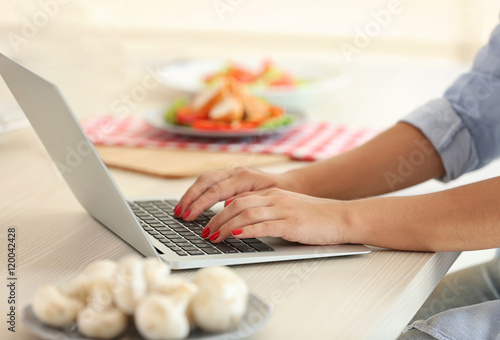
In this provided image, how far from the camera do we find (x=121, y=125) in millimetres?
1620

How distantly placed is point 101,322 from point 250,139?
998 millimetres

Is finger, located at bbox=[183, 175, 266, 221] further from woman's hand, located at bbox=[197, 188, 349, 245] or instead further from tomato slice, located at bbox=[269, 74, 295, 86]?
tomato slice, located at bbox=[269, 74, 295, 86]

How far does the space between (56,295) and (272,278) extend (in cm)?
27

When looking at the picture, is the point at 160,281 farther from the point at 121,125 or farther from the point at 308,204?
the point at 121,125

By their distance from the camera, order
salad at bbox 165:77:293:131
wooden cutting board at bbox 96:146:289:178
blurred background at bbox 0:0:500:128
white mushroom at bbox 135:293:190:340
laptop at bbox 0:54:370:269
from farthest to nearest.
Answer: blurred background at bbox 0:0:500:128 < salad at bbox 165:77:293:131 < wooden cutting board at bbox 96:146:289:178 < laptop at bbox 0:54:370:269 < white mushroom at bbox 135:293:190:340

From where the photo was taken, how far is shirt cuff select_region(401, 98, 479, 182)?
3.69 feet

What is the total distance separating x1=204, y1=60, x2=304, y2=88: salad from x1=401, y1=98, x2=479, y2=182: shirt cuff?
0.71 m

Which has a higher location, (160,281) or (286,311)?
(160,281)

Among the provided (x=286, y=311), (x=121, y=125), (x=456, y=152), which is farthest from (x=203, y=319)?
(x=121, y=125)

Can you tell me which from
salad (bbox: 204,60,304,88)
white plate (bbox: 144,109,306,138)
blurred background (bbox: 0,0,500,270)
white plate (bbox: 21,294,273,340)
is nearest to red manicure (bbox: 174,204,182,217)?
white plate (bbox: 21,294,273,340)

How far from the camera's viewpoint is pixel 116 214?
82 centimetres

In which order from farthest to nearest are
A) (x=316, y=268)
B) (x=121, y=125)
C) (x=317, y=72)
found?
(x=317, y=72)
(x=121, y=125)
(x=316, y=268)

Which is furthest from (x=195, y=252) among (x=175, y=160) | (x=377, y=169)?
(x=175, y=160)

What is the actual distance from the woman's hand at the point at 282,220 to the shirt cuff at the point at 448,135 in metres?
0.34
